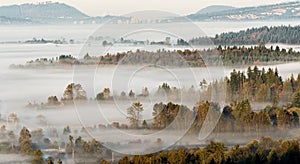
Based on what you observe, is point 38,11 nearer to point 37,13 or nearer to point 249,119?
point 37,13

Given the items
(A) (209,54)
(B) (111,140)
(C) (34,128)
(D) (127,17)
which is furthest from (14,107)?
(D) (127,17)

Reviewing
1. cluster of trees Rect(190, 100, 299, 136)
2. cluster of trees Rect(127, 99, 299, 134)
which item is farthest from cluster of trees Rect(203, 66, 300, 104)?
cluster of trees Rect(190, 100, 299, 136)

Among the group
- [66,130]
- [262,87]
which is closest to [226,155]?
[66,130]

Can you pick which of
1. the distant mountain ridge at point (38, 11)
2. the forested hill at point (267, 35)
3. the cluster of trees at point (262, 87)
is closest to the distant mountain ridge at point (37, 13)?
the distant mountain ridge at point (38, 11)

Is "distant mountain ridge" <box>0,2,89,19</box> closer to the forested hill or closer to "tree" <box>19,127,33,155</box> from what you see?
the forested hill

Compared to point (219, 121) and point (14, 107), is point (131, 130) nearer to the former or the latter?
point (219, 121)

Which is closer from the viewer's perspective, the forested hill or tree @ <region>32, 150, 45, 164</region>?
tree @ <region>32, 150, 45, 164</region>
